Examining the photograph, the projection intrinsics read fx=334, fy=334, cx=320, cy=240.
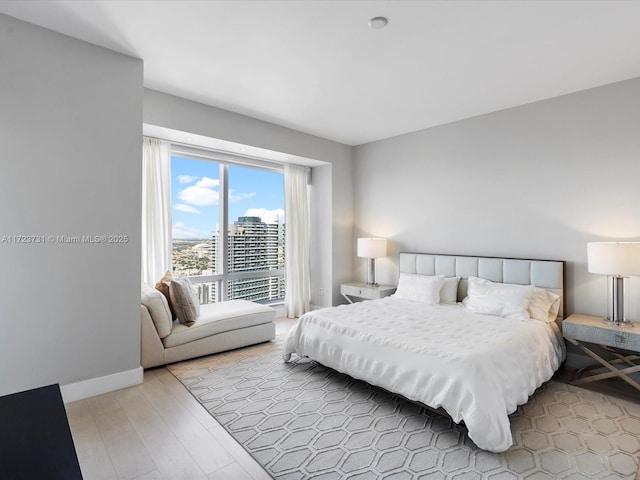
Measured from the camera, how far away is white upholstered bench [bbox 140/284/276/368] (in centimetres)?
324

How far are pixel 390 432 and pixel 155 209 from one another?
3.40m

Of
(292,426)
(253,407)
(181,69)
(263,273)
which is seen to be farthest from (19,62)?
(263,273)

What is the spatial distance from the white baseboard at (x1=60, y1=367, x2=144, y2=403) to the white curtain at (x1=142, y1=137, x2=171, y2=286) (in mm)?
1218

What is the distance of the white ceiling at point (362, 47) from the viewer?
2.24 meters

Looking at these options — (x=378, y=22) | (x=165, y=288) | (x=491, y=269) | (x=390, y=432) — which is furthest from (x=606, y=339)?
(x=165, y=288)

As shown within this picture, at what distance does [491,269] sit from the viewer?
391 centimetres

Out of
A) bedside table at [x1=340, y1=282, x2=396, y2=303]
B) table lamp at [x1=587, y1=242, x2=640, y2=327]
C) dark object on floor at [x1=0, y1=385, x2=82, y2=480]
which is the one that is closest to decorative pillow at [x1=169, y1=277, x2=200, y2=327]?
dark object on floor at [x1=0, y1=385, x2=82, y2=480]

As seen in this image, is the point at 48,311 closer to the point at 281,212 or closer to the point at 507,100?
the point at 281,212

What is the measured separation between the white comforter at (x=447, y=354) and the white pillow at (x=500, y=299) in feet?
0.40

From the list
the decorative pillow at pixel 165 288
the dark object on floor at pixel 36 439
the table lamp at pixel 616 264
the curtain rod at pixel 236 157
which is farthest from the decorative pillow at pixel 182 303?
the table lamp at pixel 616 264

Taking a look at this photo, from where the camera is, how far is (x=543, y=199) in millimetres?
3668

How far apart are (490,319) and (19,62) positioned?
441 centimetres

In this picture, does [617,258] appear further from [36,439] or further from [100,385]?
[100,385]

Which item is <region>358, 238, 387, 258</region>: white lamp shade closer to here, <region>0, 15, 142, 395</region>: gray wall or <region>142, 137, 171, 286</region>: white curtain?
<region>142, 137, 171, 286</region>: white curtain
